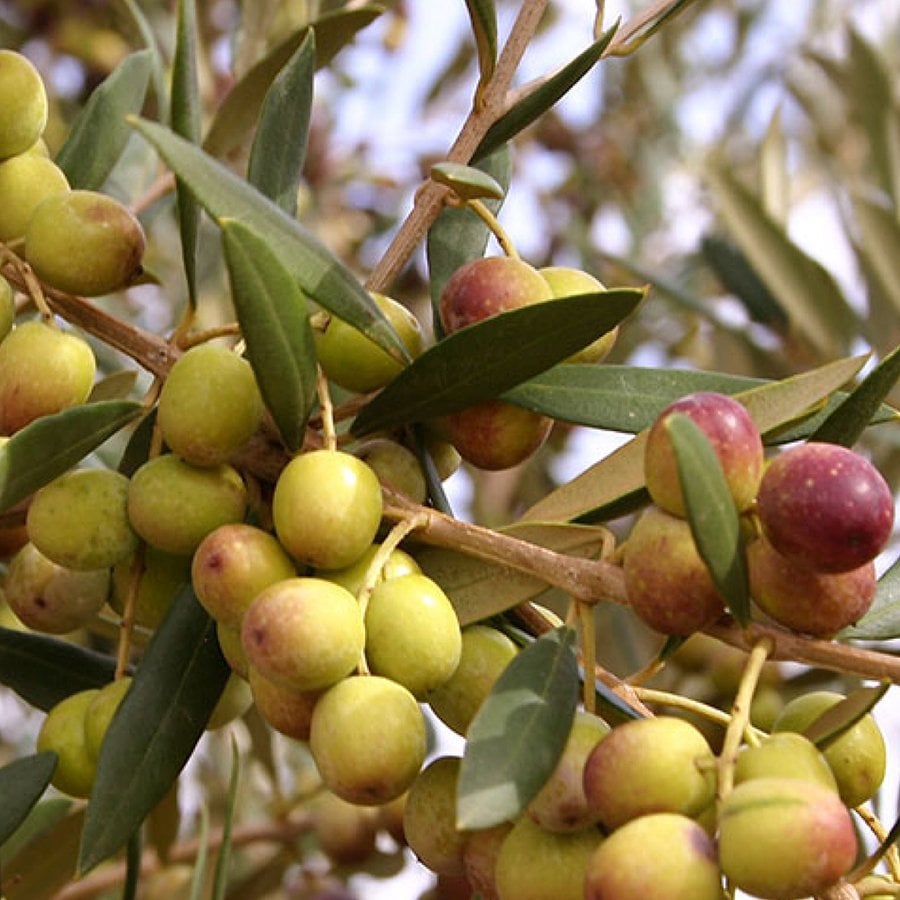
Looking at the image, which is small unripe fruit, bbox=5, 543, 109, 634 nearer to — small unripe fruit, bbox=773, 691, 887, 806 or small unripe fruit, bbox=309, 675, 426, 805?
small unripe fruit, bbox=309, 675, 426, 805

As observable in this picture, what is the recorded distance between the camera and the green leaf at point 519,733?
0.61 meters

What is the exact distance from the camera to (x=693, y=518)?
61 centimetres

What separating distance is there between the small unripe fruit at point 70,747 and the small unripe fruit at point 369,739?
18 centimetres

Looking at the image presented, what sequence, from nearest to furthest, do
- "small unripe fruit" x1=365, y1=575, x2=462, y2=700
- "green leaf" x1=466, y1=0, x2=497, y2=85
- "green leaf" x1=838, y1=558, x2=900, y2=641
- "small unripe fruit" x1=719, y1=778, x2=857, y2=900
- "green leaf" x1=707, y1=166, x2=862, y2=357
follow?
"small unripe fruit" x1=719, y1=778, x2=857, y2=900
"small unripe fruit" x1=365, y1=575, x2=462, y2=700
"green leaf" x1=838, y1=558, x2=900, y2=641
"green leaf" x1=466, y1=0, x2=497, y2=85
"green leaf" x1=707, y1=166, x2=862, y2=357

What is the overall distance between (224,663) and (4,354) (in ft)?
0.65

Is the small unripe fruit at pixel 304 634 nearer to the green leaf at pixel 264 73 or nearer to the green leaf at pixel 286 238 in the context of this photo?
the green leaf at pixel 286 238

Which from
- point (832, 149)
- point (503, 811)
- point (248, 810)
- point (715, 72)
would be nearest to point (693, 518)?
point (503, 811)

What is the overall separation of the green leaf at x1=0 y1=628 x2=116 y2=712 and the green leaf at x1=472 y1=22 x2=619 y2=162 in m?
0.38

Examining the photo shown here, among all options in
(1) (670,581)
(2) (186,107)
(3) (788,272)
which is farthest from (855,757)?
(3) (788,272)

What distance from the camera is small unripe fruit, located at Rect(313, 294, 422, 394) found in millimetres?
806

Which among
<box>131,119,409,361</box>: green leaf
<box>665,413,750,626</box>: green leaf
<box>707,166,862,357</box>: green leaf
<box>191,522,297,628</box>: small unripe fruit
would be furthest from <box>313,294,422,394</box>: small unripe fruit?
<box>707,166,862,357</box>: green leaf

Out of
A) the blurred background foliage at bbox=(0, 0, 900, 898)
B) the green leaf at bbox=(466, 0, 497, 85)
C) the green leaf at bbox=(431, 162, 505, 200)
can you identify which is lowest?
the blurred background foliage at bbox=(0, 0, 900, 898)

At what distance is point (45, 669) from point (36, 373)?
24cm

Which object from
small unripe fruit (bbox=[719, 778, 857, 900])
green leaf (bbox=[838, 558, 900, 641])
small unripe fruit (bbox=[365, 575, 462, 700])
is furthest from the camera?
green leaf (bbox=[838, 558, 900, 641])
